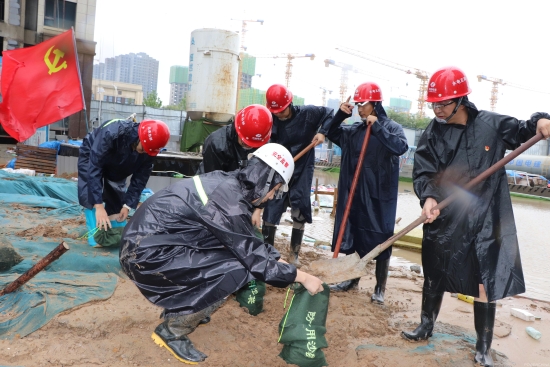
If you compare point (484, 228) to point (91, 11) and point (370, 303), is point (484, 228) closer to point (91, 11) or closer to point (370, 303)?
point (370, 303)

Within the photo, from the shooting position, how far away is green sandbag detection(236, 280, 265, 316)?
357 centimetres

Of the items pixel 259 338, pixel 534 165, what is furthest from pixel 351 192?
pixel 534 165

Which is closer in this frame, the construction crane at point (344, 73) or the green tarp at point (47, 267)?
the green tarp at point (47, 267)

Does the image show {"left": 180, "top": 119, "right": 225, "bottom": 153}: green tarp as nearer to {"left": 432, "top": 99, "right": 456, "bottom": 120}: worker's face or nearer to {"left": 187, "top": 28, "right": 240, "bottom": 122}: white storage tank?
{"left": 187, "top": 28, "right": 240, "bottom": 122}: white storage tank

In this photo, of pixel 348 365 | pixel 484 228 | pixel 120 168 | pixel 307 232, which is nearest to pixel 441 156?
pixel 484 228

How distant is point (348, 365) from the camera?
2.91 m

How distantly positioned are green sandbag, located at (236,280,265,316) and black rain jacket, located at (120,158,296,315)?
3.04ft

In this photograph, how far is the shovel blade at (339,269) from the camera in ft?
11.3

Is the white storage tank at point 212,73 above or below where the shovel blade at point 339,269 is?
above

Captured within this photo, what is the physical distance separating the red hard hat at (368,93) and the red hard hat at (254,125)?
101cm

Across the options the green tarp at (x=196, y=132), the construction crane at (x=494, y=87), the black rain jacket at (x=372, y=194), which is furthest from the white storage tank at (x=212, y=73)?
the construction crane at (x=494, y=87)

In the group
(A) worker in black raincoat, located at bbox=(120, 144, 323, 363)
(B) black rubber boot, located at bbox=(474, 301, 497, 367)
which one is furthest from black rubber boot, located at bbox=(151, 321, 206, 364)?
(B) black rubber boot, located at bbox=(474, 301, 497, 367)

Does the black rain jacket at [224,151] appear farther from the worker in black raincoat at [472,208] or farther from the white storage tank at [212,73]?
the white storage tank at [212,73]

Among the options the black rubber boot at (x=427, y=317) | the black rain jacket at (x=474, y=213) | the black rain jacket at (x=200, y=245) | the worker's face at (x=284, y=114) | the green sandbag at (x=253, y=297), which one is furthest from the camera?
the worker's face at (x=284, y=114)
